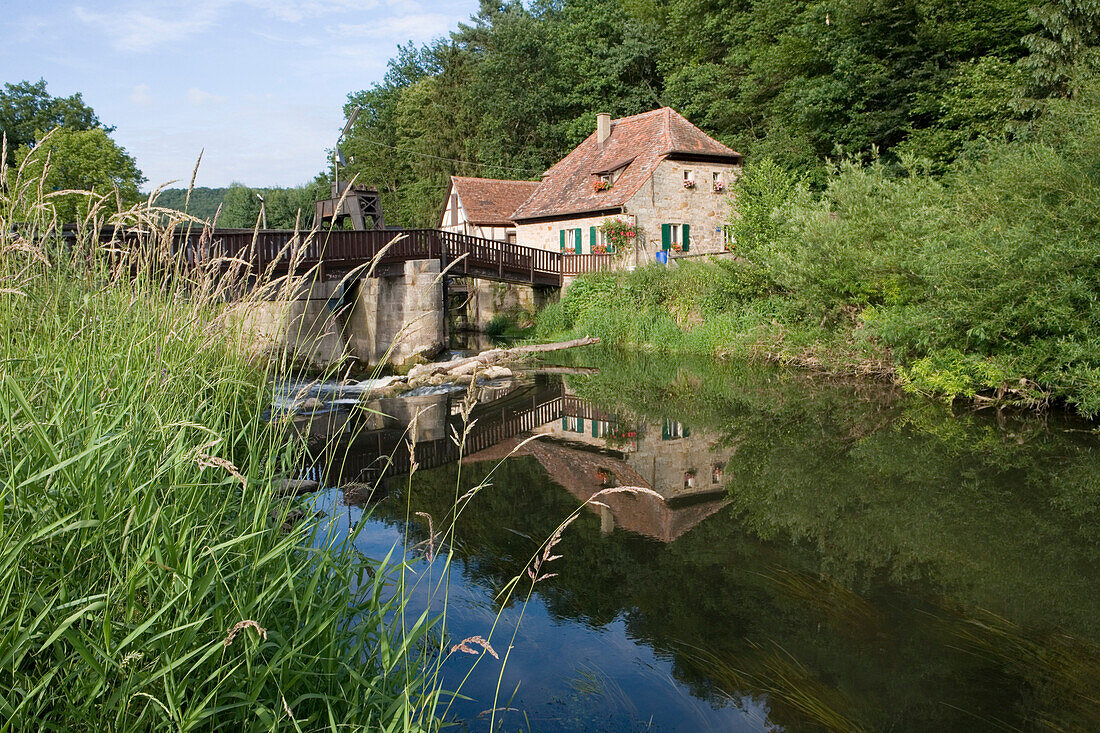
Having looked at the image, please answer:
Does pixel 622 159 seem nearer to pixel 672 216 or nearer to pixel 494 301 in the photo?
pixel 672 216

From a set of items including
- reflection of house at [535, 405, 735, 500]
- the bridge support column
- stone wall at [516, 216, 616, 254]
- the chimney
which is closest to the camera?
reflection of house at [535, 405, 735, 500]

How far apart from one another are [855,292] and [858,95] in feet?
37.2

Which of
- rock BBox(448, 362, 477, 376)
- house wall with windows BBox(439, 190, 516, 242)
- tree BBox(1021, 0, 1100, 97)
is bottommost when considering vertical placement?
rock BBox(448, 362, 477, 376)

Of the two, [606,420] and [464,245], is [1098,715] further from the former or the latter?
[464,245]

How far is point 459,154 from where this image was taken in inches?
1852

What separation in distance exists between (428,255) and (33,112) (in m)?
30.3

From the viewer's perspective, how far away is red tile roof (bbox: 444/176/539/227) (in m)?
34.1

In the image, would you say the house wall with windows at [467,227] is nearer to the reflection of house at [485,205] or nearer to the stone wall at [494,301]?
the reflection of house at [485,205]

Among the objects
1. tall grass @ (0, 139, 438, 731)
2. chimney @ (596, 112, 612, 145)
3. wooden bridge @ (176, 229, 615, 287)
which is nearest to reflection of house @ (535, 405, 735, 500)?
wooden bridge @ (176, 229, 615, 287)

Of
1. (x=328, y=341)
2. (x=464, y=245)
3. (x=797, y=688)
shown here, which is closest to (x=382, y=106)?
(x=464, y=245)

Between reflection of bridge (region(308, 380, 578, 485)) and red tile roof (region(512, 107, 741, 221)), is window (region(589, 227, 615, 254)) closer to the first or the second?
red tile roof (region(512, 107, 741, 221))

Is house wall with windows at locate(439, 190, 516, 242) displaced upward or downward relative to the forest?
downward

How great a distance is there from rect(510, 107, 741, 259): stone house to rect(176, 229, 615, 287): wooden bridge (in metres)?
1.55

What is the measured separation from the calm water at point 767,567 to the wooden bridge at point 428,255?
6.21 meters
